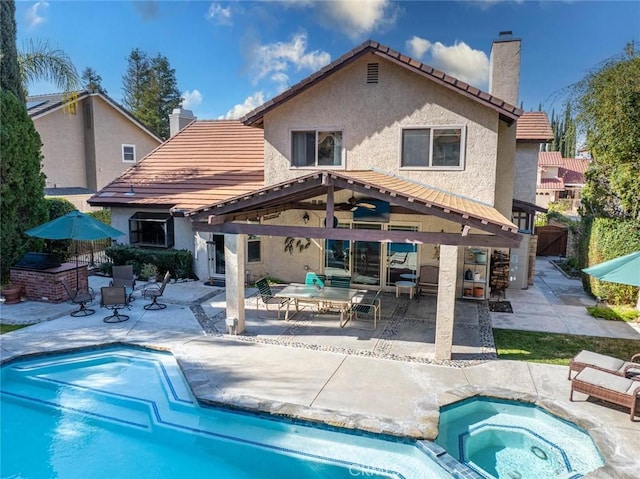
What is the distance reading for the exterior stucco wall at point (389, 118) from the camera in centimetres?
1555

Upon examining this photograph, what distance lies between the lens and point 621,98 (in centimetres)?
1583

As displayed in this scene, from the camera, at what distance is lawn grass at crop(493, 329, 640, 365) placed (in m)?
12.0

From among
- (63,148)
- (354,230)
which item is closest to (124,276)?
(354,230)

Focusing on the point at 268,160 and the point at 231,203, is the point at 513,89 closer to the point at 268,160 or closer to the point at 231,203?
the point at 268,160

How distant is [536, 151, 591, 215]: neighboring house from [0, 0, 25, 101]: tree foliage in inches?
1801

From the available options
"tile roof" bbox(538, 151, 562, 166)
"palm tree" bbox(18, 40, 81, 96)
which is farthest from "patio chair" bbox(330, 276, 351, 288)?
"tile roof" bbox(538, 151, 562, 166)

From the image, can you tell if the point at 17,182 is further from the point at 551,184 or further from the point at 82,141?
the point at 551,184

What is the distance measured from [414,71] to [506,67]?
406 centimetres

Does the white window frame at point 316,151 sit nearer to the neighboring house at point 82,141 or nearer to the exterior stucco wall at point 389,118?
the exterior stucco wall at point 389,118

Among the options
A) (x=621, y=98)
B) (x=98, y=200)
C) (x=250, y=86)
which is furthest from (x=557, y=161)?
(x=98, y=200)

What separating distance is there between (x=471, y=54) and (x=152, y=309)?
1923 centimetres

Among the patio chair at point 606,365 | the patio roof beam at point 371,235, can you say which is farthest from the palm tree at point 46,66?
the patio chair at point 606,365

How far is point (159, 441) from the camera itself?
8.74 meters

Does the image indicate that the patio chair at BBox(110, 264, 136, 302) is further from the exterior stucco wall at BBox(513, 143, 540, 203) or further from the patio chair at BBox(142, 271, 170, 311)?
the exterior stucco wall at BBox(513, 143, 540, 203)
